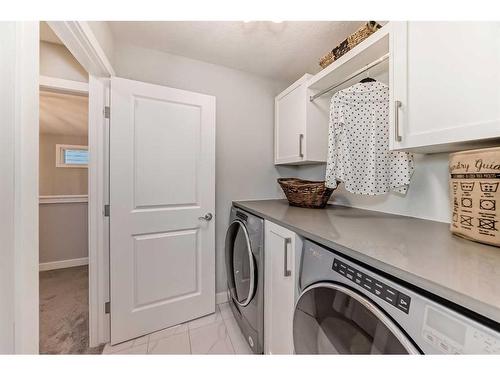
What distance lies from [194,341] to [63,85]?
206 centimetres

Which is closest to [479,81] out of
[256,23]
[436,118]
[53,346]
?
[436,118]

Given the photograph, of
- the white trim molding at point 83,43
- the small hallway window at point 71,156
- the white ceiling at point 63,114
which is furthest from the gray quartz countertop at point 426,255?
the small hallway window at point 71,156

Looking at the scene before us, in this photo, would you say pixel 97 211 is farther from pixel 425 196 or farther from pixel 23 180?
pixel 425 196

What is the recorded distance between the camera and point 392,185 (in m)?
1.14

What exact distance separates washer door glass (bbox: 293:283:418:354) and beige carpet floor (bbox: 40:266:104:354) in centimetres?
141

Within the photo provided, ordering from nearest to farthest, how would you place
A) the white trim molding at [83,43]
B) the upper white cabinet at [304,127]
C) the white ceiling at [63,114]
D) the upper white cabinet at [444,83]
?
the upper white cabinet at [444,83] → the white trim molding at [83,43] → the upper white cabinet at [304,127] → the white ceiling at [63,114]

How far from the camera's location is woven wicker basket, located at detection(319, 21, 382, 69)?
1068mm

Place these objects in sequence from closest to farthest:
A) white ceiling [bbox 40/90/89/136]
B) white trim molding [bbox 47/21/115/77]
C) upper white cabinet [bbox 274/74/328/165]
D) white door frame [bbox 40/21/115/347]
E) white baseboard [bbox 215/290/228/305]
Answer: white trim molding [bbox 47/21/115/77]
white door frame [bbox 40/21/115/347]
upper white cabinet [bbox 274/74/328/165]
white baseboard [bbox 215/290/228/305]
white ceiling [bbox 40/90/89/136]

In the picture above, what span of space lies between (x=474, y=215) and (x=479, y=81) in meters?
0.46

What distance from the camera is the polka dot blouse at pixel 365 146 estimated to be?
1147 millimetres

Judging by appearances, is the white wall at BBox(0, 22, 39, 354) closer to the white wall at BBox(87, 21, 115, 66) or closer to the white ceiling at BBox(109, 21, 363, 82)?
the white wall at BBox(87, 21, 115, 66)

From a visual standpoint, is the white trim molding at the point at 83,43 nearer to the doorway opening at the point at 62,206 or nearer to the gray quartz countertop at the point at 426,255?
the doorway opening at the point at 62,206

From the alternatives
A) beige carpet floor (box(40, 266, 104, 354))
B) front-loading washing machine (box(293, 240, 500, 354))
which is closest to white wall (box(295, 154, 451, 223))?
front-loading washing machine (box(293, 240, 500, 354))
